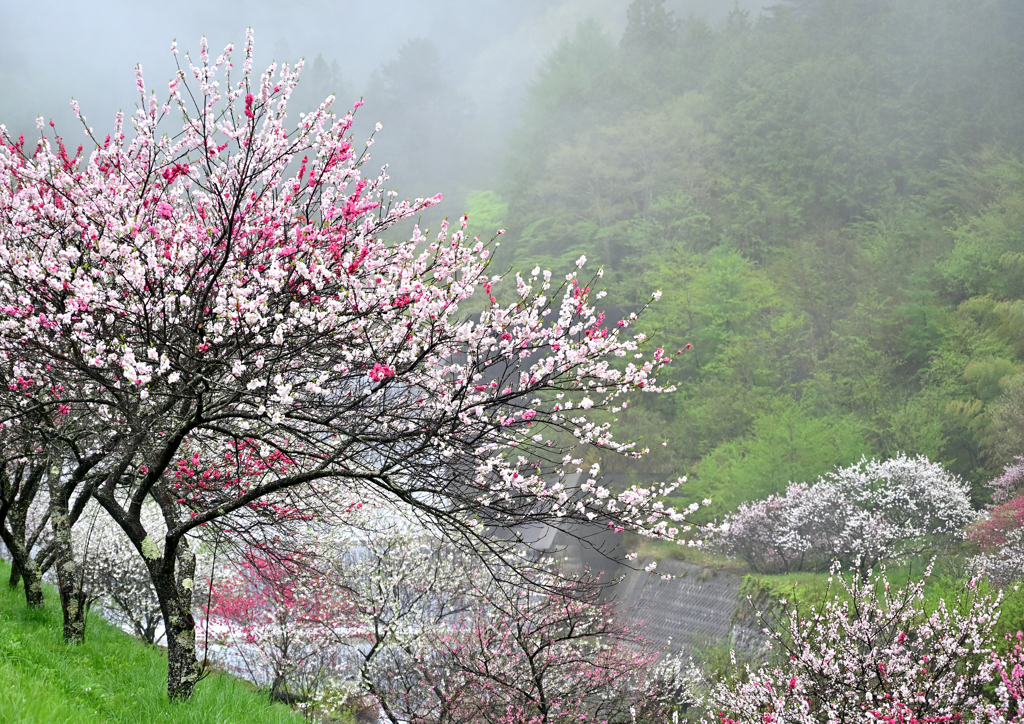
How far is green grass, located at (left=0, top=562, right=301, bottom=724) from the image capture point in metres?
3.79

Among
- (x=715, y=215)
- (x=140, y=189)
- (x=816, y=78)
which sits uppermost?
(x=816, y=78)

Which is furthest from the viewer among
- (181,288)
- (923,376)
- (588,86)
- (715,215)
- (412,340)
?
(588,86)

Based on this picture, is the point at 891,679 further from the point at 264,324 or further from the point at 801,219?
the point at 801,219

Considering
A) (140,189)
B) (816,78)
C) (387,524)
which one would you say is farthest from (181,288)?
(816,78)

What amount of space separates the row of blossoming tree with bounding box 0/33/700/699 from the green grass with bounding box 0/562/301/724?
37cm

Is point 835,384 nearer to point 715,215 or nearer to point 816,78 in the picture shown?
point 715,215

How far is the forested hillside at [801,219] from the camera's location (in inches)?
845

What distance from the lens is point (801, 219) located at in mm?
34281

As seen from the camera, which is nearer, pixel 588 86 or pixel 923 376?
pixel 923 376

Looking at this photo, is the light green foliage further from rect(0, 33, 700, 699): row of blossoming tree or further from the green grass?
the green grass

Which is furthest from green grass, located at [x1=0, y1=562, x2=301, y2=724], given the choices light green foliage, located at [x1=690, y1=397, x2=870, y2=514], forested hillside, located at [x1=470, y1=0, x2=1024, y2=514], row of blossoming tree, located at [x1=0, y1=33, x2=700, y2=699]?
forested hillside, located at [x1=470, y1=0, x2=1024, y2=514]

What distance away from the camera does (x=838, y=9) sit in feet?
142

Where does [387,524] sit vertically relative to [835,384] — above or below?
below

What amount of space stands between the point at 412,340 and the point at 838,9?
4960cm
